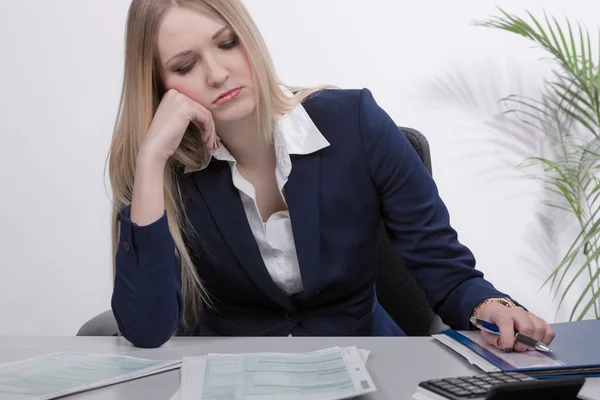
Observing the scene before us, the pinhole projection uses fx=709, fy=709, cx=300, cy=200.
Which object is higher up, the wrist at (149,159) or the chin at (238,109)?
the chin at (238,109)

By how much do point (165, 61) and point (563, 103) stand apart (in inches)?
76.3

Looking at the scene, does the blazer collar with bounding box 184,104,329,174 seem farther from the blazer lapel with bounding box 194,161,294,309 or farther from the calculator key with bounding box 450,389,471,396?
the calculator key with bounding box 450,389,471,396

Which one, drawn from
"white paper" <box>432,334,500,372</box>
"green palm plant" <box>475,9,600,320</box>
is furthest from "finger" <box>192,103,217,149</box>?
"green palm plant" <box>475,9,600,320</box>

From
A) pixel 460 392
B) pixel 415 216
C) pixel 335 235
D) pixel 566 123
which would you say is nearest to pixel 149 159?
pixel 335 235

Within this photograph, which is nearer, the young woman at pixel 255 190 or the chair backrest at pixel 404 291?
the young woman at pixel 255 190

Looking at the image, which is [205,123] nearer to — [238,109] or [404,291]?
[238,109]

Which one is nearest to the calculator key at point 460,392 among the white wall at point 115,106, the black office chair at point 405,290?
the black office chair at point 405,290

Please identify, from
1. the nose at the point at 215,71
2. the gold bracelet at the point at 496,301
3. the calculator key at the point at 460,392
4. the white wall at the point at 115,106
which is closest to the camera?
the calculator key at the point at 460,392

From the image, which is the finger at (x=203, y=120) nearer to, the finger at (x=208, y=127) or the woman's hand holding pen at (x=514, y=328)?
the finger at (x=208, y=127)

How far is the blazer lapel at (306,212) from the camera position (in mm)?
1397

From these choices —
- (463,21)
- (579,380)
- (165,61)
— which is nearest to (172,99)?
(165,61)

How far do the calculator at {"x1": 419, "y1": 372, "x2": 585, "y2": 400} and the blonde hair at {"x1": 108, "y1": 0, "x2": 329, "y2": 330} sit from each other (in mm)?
733

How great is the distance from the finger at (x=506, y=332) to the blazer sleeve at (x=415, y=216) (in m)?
0.24

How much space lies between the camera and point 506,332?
1.03 metres
